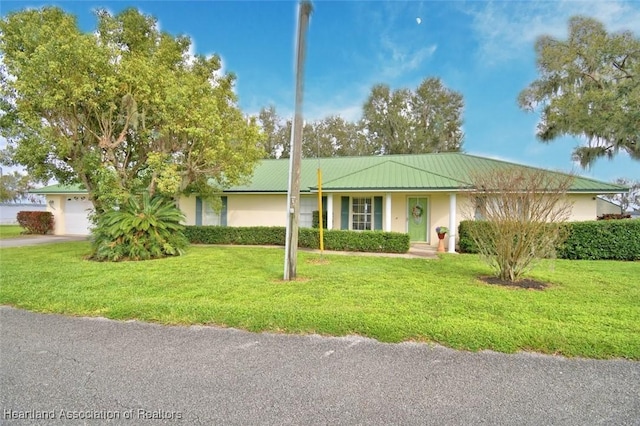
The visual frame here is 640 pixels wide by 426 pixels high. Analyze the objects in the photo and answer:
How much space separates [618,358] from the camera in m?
3.36

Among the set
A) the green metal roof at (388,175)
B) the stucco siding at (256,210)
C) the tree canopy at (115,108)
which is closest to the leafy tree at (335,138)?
the green metal roof at (388,175)

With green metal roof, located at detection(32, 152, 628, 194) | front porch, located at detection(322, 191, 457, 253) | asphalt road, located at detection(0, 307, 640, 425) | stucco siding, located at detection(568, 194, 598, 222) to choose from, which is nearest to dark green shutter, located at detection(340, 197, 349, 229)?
front porch, located at detection(322, 191, 457, 253)

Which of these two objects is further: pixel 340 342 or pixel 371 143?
pixel 371 143

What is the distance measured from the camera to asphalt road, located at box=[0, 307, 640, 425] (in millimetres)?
2418

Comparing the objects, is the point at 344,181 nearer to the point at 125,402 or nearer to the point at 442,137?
the point at 125,402

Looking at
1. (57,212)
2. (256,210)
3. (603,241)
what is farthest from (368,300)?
(57,212)

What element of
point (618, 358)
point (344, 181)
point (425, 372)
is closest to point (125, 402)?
point (425, 372)

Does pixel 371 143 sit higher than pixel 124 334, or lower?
higher

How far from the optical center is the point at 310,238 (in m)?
12.3

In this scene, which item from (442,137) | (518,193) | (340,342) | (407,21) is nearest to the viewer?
(340,342)

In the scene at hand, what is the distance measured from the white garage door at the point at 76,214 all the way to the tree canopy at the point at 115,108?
978cm

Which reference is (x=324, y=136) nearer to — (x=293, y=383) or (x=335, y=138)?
(x=335, y=138)

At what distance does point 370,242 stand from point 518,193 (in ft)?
19.0

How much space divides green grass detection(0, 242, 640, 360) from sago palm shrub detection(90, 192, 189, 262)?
83 cm
